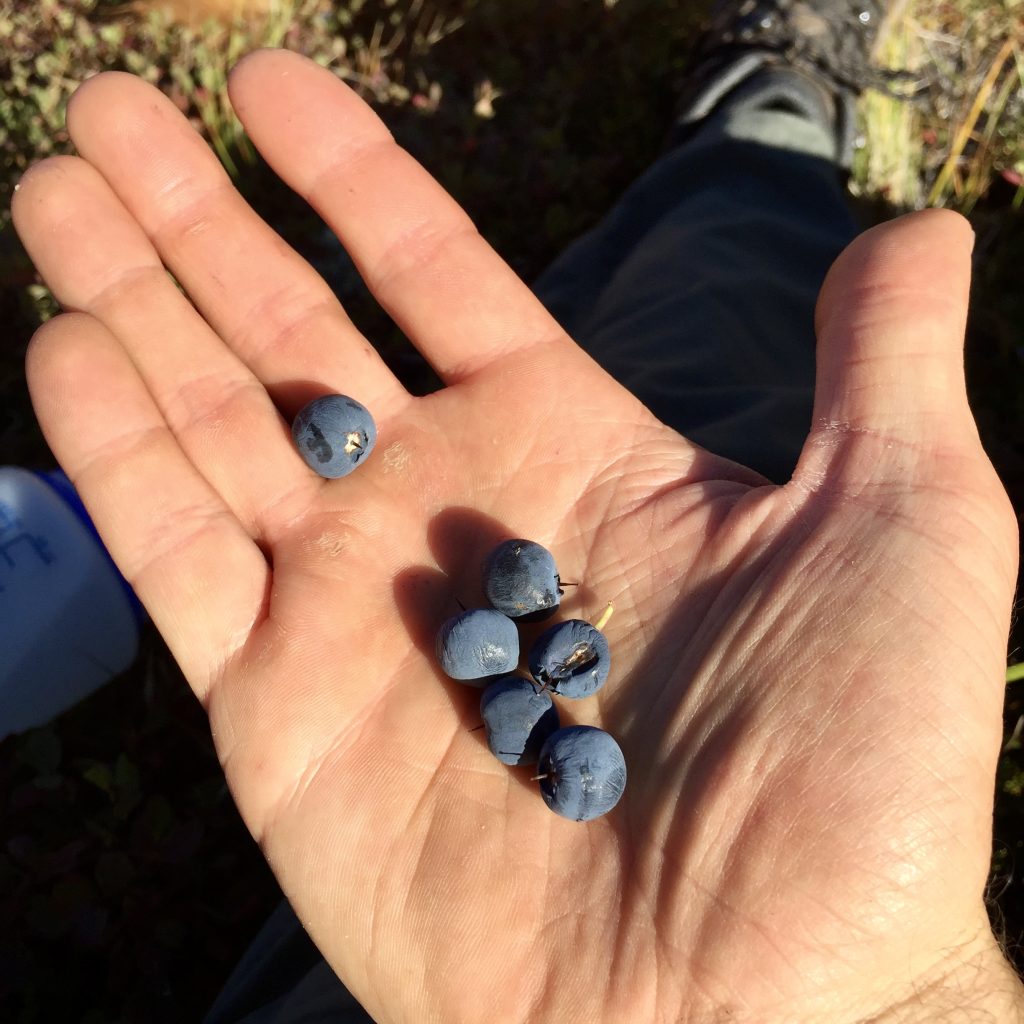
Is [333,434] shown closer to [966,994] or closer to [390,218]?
[390,218]

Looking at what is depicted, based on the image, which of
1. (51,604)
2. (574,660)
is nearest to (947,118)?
(574,660)

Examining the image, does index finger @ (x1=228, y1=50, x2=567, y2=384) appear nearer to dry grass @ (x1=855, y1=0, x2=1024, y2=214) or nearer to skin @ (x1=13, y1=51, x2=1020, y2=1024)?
skin @ (x1=13, y1=51, x2=1020, y2=1024)

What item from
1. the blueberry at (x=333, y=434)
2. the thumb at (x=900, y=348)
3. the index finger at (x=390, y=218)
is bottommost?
the thumb at (x=900, y=348)

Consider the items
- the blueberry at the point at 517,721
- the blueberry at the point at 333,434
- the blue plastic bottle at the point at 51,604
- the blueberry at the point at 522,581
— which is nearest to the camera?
the blueberry at the point at 517,721

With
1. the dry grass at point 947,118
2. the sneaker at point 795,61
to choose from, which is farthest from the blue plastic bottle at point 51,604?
the dry grass at point 947,118

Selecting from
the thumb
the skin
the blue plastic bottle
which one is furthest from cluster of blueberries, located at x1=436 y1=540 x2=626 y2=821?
the blue plastic bottle

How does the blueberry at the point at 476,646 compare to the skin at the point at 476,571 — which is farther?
→ the blueberry at the point at 476,646

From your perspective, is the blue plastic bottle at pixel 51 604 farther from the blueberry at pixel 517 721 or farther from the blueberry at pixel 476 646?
the blueberry at pixel 517 721
